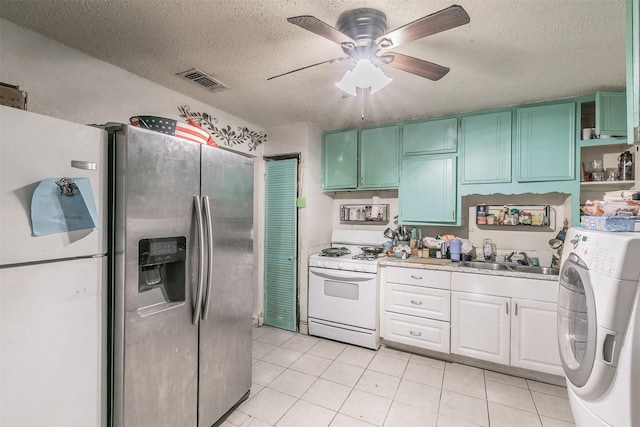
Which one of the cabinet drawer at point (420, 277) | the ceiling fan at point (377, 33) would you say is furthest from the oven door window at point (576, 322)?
the ceiling fan at point (377, 33)

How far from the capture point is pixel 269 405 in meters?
2.07

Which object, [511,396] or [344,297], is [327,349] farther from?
[511,396]

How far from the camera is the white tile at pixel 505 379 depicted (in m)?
2.37

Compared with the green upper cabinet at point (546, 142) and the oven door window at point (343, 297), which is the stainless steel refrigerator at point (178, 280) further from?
the green upper cabinet at point (546, 142)

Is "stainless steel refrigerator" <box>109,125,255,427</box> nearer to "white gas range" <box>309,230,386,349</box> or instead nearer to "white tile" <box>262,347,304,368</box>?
"white tile" <box>262,347,304,368</box>

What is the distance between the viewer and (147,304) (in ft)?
4.80

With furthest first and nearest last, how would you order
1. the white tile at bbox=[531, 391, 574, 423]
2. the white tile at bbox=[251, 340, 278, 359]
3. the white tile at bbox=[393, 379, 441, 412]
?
the white tile at bbox=[251, 340, 278, 359]
the white tile at bbox=[393, 379, 441, 412]
the white tile at bbox=[531, 391, 574, 423]

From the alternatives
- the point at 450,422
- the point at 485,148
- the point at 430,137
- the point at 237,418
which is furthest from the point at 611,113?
the point at 237,418

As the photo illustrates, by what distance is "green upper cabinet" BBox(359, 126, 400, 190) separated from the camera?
3246mm

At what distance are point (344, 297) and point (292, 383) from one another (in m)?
0.99

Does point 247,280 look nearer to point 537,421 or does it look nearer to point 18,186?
point 18,186

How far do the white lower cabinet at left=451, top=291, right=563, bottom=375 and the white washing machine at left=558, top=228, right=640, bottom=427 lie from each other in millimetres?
1149

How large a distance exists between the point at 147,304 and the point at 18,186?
0.73 m

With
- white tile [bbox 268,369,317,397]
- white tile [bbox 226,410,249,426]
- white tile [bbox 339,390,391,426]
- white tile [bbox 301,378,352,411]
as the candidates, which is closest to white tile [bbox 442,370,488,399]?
white tile [bbox 339,390,391,426]
